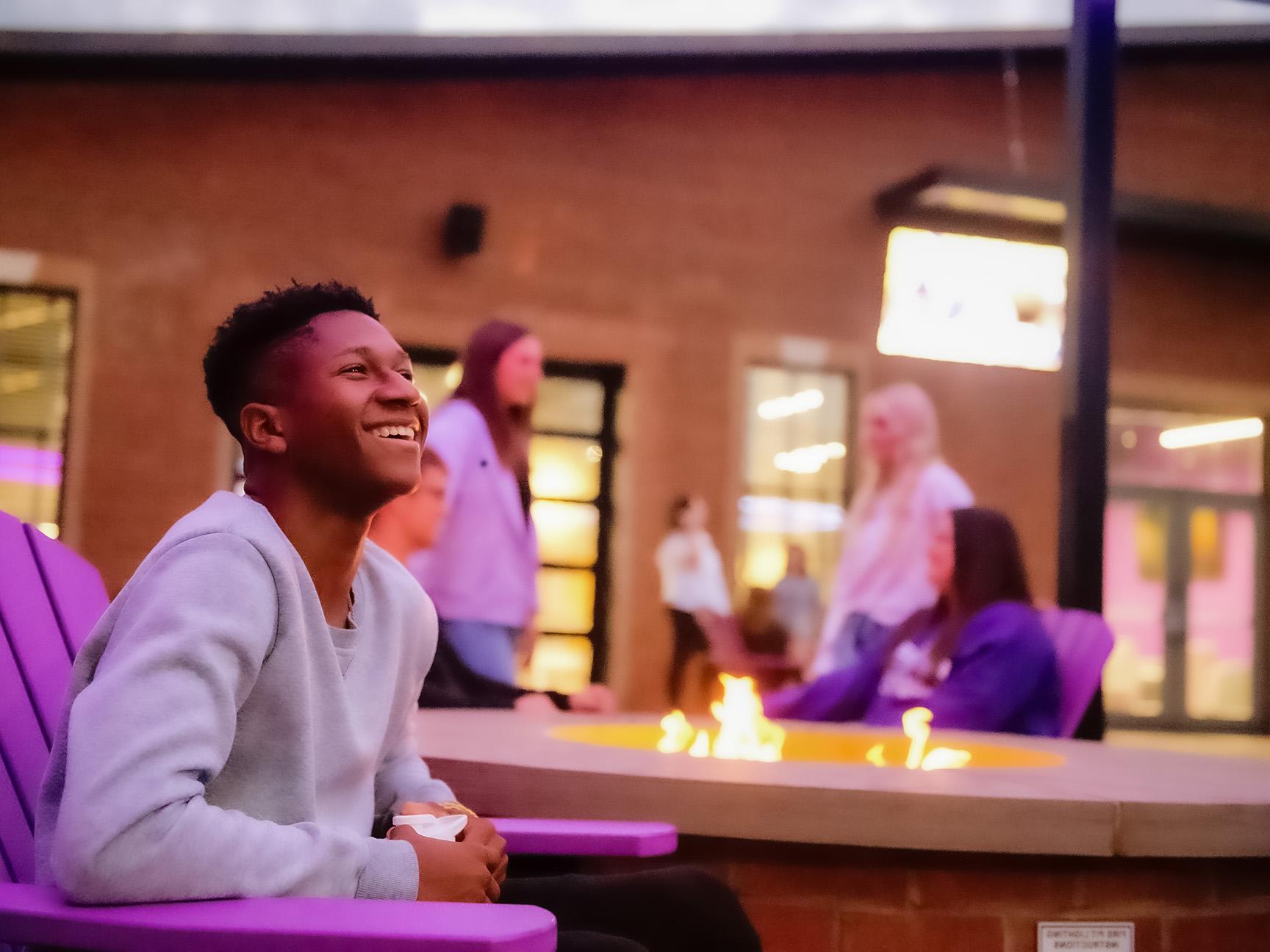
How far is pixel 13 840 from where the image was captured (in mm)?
1425

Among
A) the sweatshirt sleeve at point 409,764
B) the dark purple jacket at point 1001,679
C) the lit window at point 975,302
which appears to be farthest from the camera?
the lit window at point 975,302

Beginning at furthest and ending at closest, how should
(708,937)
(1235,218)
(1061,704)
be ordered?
(1235,218), (1061,704), (708,937)

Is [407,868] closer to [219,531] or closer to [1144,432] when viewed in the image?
[219,531]

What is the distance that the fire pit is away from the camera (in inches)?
63.6

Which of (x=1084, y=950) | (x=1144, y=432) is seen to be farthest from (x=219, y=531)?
(x=1144, y=432)

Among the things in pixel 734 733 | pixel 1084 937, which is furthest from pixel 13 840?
pixel 734 733

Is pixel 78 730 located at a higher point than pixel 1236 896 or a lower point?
higher

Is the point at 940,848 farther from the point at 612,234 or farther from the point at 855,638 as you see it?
the point at 612,234

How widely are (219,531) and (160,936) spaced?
39 centimetres

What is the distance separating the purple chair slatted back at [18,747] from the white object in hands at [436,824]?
1.40 ft

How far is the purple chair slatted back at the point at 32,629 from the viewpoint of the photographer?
1609 mm

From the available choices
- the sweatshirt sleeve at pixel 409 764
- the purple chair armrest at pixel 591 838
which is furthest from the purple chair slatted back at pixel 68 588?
the purple chair armrest at pixel 591 838

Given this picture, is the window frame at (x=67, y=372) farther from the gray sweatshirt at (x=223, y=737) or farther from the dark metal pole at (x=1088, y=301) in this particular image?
the gray sweatshirt at (x=223, y=737)

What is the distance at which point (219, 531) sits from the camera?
4.16 feet
